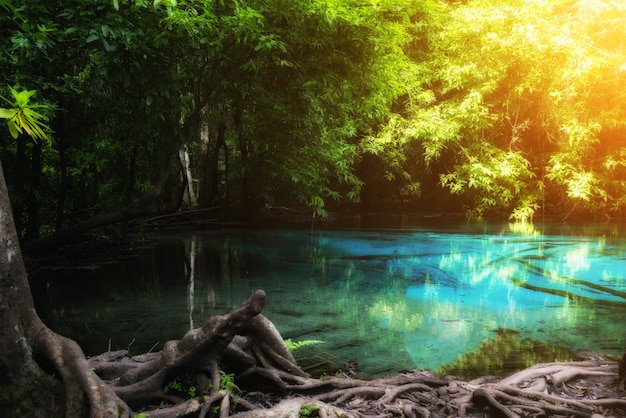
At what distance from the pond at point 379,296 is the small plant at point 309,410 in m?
1.59

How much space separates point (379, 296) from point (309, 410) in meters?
4.72

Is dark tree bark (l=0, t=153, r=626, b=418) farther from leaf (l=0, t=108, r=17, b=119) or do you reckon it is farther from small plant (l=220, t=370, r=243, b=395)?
leaf (l=0, t=108, r=17, b=119)

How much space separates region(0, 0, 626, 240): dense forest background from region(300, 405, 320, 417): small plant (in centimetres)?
209

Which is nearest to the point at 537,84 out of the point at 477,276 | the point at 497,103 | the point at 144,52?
the point at 497,103

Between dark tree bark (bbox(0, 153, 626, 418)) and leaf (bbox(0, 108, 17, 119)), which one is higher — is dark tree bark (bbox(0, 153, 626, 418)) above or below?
below

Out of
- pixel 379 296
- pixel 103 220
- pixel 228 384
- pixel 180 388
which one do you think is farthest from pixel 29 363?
pixel 103 220

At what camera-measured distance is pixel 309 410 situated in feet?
9.69

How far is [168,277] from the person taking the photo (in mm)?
8664

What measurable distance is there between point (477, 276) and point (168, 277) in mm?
5115

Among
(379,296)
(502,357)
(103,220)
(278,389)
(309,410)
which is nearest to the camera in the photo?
(309,410)

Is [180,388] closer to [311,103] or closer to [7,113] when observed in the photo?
[7,113]

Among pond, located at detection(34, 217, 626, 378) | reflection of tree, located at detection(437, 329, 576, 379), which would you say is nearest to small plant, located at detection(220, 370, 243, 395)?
pond, located at detection(34, 217, 626, 378)

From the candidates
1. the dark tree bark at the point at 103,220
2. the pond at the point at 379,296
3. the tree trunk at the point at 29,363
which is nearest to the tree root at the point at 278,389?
the tree trunk at the point at 29,363

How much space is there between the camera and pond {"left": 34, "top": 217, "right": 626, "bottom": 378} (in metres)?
5.20
